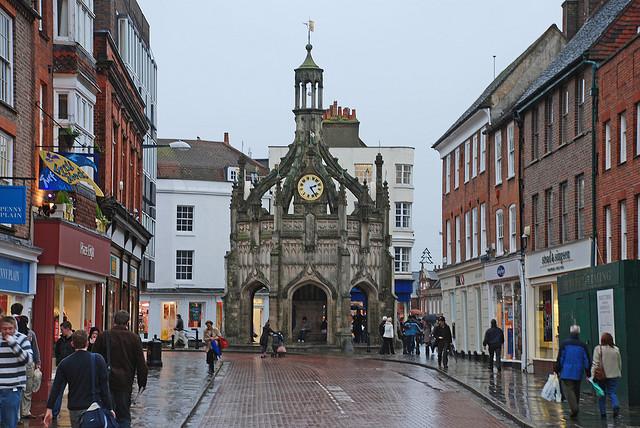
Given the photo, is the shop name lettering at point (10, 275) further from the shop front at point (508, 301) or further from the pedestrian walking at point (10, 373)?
the shop front at point (508, 301)

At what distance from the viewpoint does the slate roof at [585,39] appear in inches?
1339

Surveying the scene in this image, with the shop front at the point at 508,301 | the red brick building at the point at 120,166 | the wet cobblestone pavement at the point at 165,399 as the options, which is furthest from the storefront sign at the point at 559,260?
the red brick building at the point at 120,166

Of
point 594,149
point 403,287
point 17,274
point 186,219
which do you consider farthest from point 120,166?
point 403,287

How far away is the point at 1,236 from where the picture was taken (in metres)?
22.5

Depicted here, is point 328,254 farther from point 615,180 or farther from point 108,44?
point 615,180

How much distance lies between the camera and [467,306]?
51344 mm

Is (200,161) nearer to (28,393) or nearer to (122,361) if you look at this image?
(28,393)

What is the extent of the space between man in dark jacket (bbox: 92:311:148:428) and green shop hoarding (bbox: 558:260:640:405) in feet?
38.1

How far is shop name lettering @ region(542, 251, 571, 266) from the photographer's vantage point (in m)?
34.2

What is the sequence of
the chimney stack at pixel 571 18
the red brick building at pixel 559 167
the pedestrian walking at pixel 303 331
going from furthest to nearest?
the pedestrian walking at pixel 303 331 → the chimney stack at pixel 571 18 → the red brick building at pixel 559 167

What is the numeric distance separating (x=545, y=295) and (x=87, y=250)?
573 inches

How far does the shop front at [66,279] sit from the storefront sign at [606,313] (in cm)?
1128

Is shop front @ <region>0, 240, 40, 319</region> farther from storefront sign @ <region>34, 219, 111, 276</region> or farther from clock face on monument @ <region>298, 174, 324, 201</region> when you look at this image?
clock face on monument @ <region>298, 174, 324, 201</region>

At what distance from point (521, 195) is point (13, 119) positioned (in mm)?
20683
